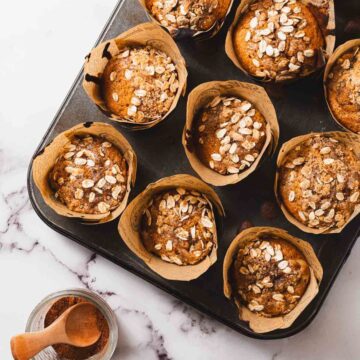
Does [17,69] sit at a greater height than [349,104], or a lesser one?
greater

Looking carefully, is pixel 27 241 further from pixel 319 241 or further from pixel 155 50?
pixel 319 241

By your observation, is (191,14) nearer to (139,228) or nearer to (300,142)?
(300,142)

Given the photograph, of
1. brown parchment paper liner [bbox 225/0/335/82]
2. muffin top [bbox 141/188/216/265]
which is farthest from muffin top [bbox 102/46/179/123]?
muffin top [bbox 141/188/216/265]

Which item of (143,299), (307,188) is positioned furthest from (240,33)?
(143,299)

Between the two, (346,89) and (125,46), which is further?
(125,46)

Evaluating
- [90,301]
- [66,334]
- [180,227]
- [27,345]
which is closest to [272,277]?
[180,227]

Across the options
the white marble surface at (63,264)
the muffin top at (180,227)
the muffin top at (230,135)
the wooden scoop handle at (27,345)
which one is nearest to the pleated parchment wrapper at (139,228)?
the muffin top at (180,227)

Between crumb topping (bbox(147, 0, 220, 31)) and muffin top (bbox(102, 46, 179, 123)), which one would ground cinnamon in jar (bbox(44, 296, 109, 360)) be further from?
crumb topping (bbox(147, 0, 220, 31))
